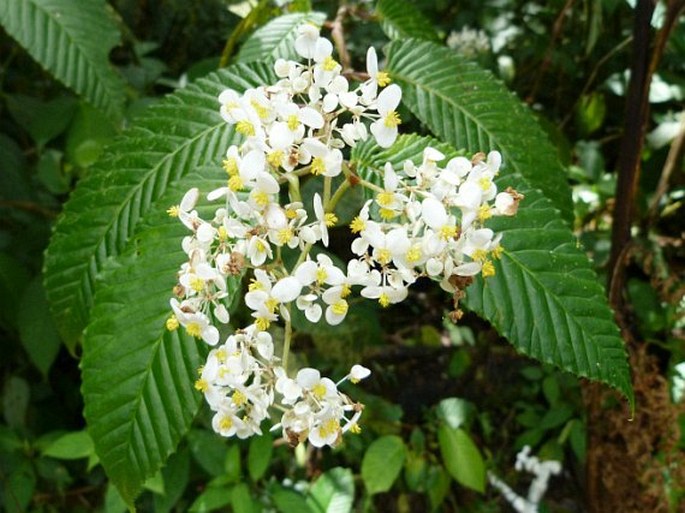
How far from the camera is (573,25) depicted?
1762mm

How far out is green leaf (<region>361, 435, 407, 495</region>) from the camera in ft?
4.27

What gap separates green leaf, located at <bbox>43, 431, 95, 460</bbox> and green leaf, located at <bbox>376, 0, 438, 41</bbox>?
2.60ft

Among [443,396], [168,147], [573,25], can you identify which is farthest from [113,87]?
[573,25]

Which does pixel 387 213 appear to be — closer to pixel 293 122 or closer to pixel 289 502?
pixel 293 122

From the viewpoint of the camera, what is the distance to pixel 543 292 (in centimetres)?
63

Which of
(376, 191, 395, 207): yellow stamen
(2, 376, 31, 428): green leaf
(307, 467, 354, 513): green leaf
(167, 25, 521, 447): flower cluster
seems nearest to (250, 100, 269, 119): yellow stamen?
(167, 25, 521, 447): flower cluster

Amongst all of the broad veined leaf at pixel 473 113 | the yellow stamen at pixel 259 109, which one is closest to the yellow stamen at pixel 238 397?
the yellow stamen at pixel 259 109

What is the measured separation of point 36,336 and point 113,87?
19.0 inches

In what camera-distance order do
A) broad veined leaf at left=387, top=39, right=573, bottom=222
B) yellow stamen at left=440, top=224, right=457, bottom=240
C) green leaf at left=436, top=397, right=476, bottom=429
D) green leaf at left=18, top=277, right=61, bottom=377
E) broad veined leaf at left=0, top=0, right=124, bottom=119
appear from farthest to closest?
1. green leaf at left=436, top=397, right=476, bottom=429
2. green leaf at left=18, top=277, right=61, bottom=377
3. broad veined leaf at left=0, top=0, right=124, bottom=119
4. broad veined leaf at left=387, top=39, right=573, bottom=222
5. yellow stamen at left=440, top=224, right=457, bottom=240

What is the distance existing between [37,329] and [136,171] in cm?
58

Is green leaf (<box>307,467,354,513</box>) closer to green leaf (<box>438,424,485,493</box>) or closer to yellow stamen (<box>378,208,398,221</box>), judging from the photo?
green leaf (<box>438,424,485,493</box>)

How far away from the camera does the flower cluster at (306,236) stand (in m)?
0.53

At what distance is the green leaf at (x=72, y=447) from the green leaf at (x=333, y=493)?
377mm

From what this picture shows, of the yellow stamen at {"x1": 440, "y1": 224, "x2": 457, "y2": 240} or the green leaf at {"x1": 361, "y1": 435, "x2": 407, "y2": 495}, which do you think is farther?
the green leaf at {"x1": 361, "y1": 435, "x2": 407, "y2": 495}
